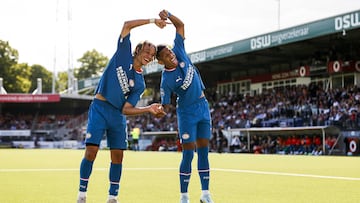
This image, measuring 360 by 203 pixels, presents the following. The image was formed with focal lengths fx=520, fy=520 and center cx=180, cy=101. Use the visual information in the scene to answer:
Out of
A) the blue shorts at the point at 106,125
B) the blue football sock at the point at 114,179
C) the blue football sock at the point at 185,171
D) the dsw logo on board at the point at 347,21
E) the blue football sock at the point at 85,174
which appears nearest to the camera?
the blue football sock at the point at 85,174

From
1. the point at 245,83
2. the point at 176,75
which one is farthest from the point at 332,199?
the point at 245,83

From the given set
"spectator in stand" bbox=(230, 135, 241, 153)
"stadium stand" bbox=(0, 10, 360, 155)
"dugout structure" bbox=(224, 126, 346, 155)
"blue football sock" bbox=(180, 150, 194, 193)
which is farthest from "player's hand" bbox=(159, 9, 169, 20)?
"spectator in stand" bbox=(230, 135, 241, 153)

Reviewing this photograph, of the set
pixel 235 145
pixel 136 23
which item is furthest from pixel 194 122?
pixel 235 145

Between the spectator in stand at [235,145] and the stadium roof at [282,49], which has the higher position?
the stadium roof at [282,49]

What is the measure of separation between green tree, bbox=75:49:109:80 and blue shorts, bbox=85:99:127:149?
358 feet

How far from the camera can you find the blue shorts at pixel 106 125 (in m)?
6.15

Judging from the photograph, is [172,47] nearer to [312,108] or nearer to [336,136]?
[336,136]

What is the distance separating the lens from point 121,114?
6.37 meters

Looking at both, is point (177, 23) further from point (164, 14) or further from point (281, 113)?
point (281, 113)

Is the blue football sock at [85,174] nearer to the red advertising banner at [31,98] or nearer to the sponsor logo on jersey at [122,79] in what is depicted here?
the sponsor logo on jersey at [122,79]

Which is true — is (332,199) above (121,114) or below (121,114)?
below

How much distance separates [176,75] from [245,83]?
40.8m

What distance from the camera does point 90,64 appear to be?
4515 inches

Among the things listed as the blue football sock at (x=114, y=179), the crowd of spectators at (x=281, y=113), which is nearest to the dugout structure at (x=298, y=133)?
the crowd of spectators at (x=281, y=113)
